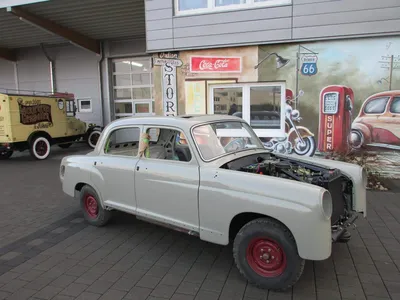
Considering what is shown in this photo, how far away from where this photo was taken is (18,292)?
10.2 feet

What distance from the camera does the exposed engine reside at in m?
3.36

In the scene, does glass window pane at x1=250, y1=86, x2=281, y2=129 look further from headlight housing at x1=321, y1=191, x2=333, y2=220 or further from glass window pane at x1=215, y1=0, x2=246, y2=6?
headlight housing at x1=321, y1=191, x2=333, y2=220

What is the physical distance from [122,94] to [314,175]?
12698mm

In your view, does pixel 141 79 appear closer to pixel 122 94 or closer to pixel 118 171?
pixel 122 94

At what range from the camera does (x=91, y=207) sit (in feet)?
16.2

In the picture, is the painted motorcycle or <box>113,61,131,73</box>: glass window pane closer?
the painted motorcycle

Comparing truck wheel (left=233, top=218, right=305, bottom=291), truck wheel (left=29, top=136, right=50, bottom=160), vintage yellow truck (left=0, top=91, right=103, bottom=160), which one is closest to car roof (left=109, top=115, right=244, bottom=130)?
truck wheel (left=233, top=218, right=305, bottom=291)

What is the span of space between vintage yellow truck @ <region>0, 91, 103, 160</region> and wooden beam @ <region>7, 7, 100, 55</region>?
238cm

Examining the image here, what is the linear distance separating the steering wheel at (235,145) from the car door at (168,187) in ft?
1.68

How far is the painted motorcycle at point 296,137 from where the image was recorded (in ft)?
25.9

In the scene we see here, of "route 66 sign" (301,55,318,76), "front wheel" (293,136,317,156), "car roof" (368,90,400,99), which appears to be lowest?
"front wheel" (293,136,317,156)

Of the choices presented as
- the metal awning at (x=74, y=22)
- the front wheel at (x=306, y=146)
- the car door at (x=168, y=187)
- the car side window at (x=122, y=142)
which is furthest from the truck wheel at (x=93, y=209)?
the metal awning at (x=74, y=22)

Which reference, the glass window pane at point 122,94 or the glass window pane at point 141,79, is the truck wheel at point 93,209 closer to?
the glass window pane at point 141,79

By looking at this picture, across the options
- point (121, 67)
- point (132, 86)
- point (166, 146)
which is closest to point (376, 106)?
point (166, 146)
